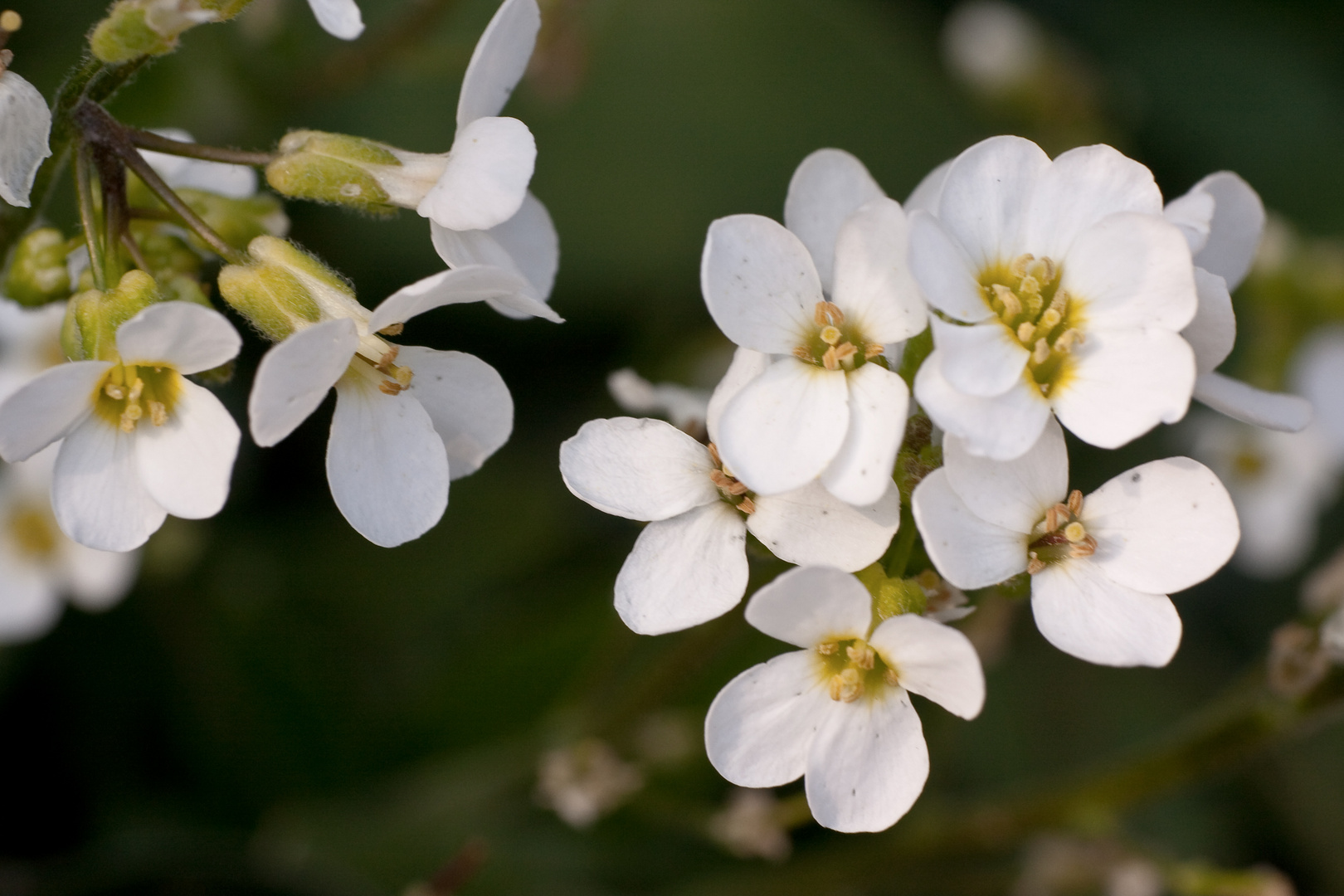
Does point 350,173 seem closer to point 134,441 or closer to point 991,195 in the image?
point 134,441

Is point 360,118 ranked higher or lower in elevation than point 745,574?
lower

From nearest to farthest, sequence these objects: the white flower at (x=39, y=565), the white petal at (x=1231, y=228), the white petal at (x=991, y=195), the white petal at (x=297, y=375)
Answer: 1. the white petal at (x=297, y=375)
2. the white petal at (x=991, y=195)
3. the white petal at (x=1231, y=228)
4. the white flower at (x=39, y=565)

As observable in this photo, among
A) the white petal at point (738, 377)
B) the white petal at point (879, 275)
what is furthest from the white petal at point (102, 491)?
the white petal at point (879, 275)

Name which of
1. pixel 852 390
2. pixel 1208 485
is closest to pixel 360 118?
pixel 852 390

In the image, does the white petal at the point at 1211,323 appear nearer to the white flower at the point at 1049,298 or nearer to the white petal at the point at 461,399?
the white flower at the point at 1049,298

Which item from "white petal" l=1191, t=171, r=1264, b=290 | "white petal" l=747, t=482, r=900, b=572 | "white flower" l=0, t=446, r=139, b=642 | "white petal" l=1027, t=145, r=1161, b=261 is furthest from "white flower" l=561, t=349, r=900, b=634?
"white flower" l=0, t=446, r=139, b=642

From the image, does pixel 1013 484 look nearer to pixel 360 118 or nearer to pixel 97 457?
pixel 97 457

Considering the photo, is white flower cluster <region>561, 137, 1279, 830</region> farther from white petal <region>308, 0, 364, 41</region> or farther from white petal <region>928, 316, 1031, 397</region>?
white petal <region>308, 0, 364, 41</region>
